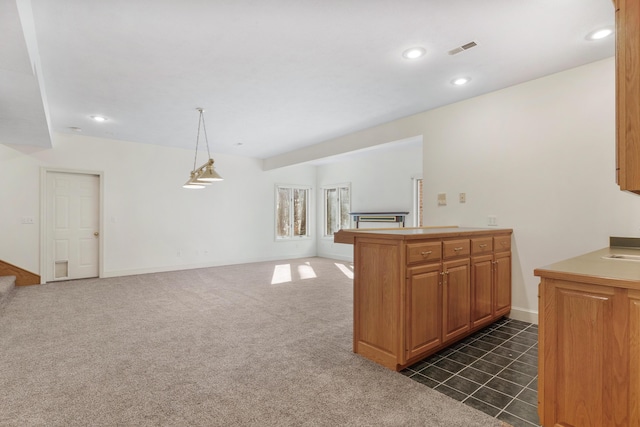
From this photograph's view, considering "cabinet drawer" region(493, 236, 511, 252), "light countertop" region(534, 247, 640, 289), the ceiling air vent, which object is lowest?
"cabinet drawer" region(493, 236, 511, 252)

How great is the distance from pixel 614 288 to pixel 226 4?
9.00 ft

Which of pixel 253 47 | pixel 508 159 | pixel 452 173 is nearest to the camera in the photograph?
pixel 253 47

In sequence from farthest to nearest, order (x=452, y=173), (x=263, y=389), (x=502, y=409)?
(x=452, y=173)
(x=263, y=389)
(x=502, y=409)

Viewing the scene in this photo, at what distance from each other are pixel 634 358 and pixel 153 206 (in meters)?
7.20

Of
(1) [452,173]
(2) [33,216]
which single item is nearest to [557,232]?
(1) [452,173]

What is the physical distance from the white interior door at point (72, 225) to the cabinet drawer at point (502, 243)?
673cm

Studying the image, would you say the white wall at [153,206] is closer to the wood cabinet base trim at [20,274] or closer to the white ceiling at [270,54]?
the wood cabinet base trim at [20,274]

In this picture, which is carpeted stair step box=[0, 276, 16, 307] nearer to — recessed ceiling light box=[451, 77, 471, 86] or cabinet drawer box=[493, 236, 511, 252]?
cabinet drawer box=[493, 236, 511, 252]

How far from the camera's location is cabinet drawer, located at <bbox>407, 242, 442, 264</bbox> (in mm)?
2381

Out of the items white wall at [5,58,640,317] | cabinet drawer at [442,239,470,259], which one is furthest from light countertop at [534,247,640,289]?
white wall at [5,58,640,317]

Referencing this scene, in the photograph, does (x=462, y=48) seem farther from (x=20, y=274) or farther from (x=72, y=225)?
(x=20, y=274)

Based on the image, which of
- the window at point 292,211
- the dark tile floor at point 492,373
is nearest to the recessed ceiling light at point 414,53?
the dark tile floor at point 492,373

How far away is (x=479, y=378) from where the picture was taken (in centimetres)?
231

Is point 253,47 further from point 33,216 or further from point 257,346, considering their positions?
point 33,216
